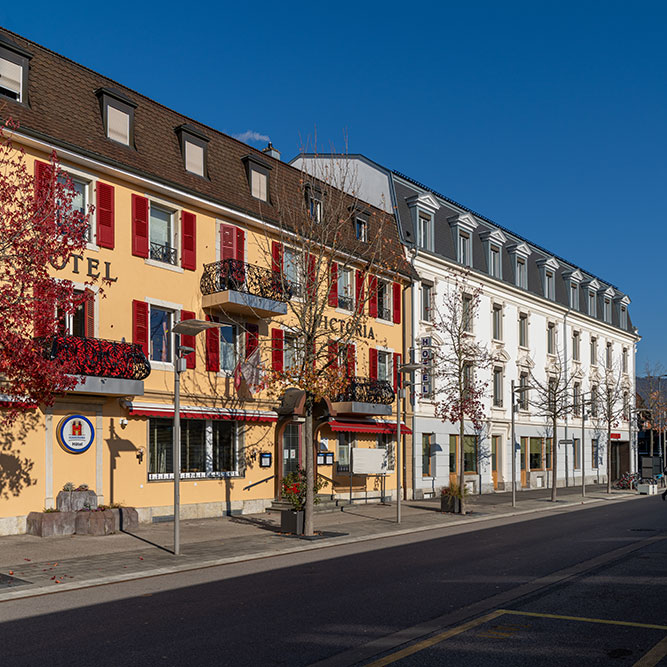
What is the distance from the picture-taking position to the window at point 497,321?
40.2 metres

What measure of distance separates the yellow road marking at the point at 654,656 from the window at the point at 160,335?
Answer: 52.7 ft

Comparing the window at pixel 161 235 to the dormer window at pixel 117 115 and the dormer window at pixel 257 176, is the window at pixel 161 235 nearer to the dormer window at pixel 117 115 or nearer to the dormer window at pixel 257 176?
the dormer window at pixel 117 115

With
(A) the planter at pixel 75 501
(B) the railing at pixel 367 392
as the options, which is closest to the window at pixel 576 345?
(B) the railing at pixel 367 392

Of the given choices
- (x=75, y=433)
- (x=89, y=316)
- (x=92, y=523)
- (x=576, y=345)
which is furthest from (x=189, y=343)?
(x=576, y=345)

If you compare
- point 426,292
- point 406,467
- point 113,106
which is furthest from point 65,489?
point 426,292

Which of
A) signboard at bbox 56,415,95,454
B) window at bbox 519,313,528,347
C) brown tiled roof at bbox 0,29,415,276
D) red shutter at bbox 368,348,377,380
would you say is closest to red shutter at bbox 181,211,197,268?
brown tiled roof at bbox 0,29,415,276

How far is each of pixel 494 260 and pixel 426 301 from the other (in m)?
8.23

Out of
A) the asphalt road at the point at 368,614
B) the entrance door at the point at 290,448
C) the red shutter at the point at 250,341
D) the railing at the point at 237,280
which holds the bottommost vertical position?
the asphalt road at the point at 368,614

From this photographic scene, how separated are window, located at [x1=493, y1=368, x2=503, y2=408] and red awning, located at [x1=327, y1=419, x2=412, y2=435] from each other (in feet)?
32.6

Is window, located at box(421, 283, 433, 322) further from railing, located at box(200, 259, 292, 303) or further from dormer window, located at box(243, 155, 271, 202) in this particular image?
railing, located at box(200, 259, 292, 303)

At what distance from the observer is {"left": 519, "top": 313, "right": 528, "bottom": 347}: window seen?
4300 cm

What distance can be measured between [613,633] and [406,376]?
23.9 meters

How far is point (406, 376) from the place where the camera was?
32438 millimetres

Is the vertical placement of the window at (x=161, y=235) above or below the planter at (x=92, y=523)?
above
